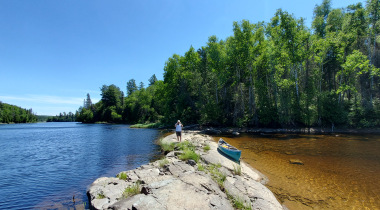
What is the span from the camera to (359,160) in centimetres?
1291

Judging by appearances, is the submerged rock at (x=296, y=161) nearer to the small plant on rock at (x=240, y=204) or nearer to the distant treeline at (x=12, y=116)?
the small plant on rock at (x=240, y=204)

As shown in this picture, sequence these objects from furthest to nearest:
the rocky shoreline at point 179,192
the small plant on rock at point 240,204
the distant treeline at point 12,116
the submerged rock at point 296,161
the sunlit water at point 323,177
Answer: the distant treeline at point 12,116 → the submerged rock at point 296,161 → the sunlit water at point 323,177 → the small plant on rock at point 240,204 → the rocky shoreline at point 179,192

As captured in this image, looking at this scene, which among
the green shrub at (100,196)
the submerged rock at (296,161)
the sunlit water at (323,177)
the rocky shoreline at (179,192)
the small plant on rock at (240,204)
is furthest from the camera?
the submerged rock at (296,161)

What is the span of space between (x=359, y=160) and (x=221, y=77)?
87.6 feet

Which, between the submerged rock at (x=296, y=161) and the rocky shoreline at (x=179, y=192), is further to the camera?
the submerged rock at (x=296, y=161)

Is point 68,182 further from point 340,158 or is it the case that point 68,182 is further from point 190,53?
point 190,53

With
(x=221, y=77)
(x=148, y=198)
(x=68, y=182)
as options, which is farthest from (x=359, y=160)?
(x=221, y=77)

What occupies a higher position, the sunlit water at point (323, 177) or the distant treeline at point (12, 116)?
the distant treeline at point (12, 116)

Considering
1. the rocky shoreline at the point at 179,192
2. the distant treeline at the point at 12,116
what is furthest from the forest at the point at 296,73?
the distant treeline at the point at 12,116

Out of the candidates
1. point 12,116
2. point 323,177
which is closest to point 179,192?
point 323,177

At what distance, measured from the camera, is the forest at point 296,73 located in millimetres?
31062

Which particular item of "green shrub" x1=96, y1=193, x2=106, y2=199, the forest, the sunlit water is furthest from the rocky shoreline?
the forest

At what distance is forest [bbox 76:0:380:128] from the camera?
31.1 metres

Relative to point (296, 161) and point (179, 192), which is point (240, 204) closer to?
point (179, 192)
